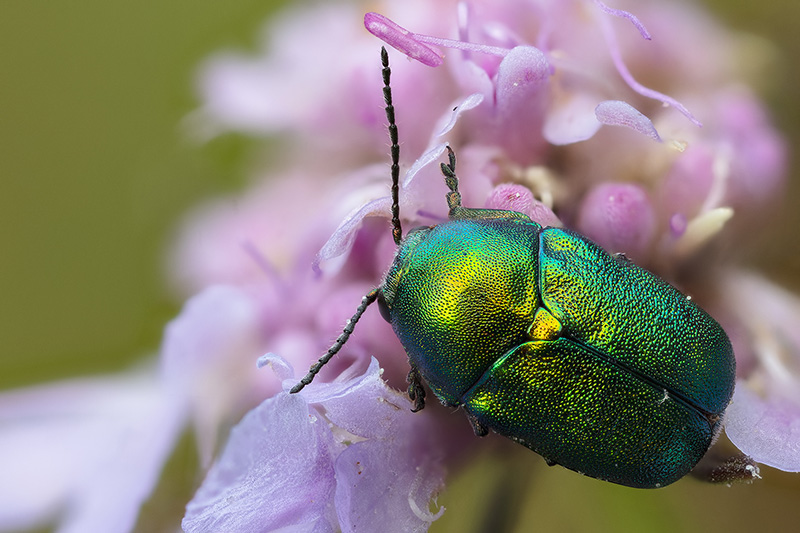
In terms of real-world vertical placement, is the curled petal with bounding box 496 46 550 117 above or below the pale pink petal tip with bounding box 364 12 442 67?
below

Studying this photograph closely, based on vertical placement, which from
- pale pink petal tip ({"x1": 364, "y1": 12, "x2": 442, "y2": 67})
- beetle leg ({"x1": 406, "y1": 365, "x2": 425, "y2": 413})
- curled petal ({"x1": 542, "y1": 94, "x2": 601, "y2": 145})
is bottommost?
beetle leg ({"x1": 406, "y1": 365, "x2": 425, "y2": 413})

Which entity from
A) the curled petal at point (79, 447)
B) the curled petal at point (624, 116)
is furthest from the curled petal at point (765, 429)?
the curled petal at point (79, 447)

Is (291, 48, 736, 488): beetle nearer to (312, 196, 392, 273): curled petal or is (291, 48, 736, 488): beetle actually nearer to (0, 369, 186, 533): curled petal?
(312, 196, 392, 273): curled petal

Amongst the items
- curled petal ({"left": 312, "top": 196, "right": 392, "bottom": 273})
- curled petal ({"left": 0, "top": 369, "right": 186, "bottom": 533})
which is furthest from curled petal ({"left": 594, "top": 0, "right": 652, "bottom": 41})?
curled petal ({"left": 0, "top": 369, "right": 186, "bottom": 533})

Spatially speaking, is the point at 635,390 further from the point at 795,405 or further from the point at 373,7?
the point at 373,7

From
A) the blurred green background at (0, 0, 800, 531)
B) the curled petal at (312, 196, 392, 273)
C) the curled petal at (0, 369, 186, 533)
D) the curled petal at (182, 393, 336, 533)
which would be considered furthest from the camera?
the blurred green background at (0, 0, 800, 531)

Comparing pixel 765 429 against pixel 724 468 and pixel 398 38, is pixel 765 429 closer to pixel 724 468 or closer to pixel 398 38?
pixel 724 468

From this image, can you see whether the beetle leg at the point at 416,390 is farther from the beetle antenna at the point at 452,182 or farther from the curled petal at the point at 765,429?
the curled petal at the point at 765,429

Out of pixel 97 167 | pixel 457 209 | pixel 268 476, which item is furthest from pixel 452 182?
pixel 97 167

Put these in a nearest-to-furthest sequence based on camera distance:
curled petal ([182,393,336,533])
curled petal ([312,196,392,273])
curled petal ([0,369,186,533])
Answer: curled petal ([182,393,336,533]) → curled petal ([312,196,392,273]) → curled petal ([0,369,186,533])
